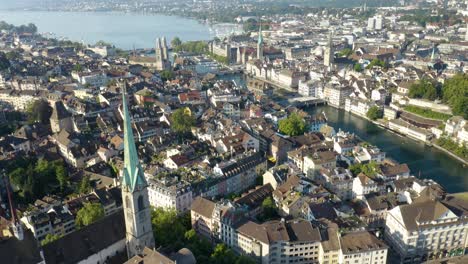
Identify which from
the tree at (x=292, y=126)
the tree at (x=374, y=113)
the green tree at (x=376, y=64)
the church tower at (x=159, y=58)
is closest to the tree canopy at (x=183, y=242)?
the tree at (x=292, y=126)

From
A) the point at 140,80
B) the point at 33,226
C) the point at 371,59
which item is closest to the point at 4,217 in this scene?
the point at 33,226

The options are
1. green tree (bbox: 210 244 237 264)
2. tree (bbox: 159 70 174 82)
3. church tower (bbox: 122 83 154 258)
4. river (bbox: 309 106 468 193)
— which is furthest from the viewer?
tree (bbox: 159 70 174 82)

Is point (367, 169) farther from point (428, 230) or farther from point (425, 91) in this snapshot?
point (425, 91)

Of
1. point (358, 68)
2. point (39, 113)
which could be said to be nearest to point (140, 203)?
point (39, 113)

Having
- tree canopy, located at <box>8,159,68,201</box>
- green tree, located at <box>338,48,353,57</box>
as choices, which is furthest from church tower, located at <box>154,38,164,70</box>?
tree canopy, located at <box>8,159,68,201</box>

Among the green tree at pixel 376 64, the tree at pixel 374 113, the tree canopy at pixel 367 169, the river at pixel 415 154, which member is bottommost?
the river at pixel 415 154

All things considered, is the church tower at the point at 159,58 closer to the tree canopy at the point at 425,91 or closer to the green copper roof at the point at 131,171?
the tree canopy at the point at 425,91

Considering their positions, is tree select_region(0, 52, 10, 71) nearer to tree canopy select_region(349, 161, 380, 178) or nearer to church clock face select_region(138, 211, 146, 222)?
church clock face select_region(138, 211, 146, 222)

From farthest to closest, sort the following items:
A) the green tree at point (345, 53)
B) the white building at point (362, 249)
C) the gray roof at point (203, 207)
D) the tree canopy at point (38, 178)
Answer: the green tree at point (345, 53)
the tree canopy at point (38, 178)
the gray roof at point (203, 207)
the white building at point (362, 249)
